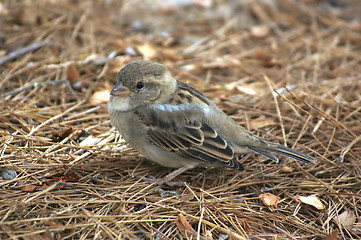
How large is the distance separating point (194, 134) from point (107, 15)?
3.92m

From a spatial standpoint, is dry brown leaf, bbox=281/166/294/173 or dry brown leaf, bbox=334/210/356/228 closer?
dry brown leaf, bbox=334/210/356/228

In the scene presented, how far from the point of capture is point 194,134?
12.8 ft

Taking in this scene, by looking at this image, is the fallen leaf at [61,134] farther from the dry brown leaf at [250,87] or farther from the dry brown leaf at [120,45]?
the dry brown leaf at [250,87]

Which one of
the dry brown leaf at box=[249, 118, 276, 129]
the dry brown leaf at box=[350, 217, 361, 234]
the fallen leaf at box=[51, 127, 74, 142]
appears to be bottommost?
the dry brown leaf at box=[350, 217, 361, 234]

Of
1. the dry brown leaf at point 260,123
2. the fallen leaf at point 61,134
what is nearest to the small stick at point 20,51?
the fallen leaf at point 61,134

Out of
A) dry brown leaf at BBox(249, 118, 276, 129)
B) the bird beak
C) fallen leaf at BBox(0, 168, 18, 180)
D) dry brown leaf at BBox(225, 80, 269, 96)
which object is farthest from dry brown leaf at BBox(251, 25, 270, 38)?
fallen leaf at BBox(0, 168, 18, 180)

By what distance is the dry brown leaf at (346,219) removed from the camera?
3533mm

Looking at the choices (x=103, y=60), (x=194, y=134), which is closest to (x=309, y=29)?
(x=103, y=60)

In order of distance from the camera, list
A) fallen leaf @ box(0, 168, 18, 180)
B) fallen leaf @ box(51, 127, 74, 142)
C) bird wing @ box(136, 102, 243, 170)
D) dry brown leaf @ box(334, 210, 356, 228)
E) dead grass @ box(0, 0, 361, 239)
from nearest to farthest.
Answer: dead grass @ box(0, 0, 361, 239) < dry brown leaf @ box(334, 210, 356, 228) < fallen leaf @ box(0, 168, 18, 180) < bird wing @ box(136, 102, 243, 170) < fallen leaf @ box(51, 127, 74, 142)

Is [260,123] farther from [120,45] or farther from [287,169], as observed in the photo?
[120,45]

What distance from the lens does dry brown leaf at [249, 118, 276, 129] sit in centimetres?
471

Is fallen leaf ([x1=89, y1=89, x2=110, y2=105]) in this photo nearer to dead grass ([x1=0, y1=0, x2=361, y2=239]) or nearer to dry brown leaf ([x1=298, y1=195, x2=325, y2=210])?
dead grass ([x1=0, y1=0, x2=361, y2=239])

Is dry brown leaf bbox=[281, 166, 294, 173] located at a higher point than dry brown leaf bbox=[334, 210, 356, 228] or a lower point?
higher

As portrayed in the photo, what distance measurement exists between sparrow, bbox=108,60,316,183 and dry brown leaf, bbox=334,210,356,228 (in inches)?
22.7
